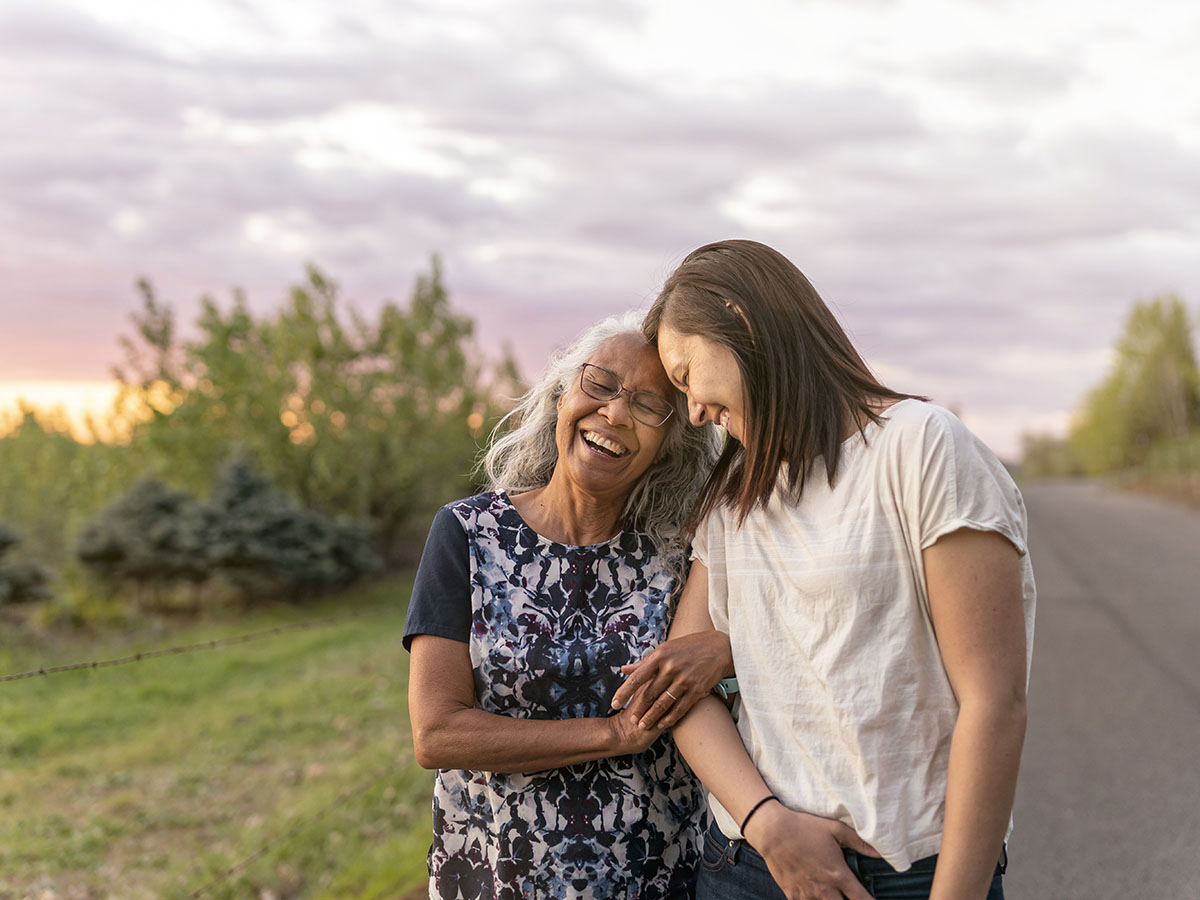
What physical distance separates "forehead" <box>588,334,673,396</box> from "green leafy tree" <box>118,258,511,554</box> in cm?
1907

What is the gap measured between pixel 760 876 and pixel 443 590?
33.7 inches

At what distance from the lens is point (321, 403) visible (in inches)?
875

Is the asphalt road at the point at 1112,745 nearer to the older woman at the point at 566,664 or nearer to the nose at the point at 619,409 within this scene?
the older woman at the point at 566,664

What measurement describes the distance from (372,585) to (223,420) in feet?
15.4

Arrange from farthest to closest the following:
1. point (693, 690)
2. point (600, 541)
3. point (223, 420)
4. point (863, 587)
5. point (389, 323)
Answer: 1. point (389, 323)
2. point (223, 420)
3. point (600, 541)
4. point (693, 690)
5. point (863, 587)

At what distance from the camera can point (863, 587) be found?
5.51 feet

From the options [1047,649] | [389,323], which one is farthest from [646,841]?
[389,323]

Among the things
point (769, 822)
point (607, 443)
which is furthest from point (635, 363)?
point (769, 822)

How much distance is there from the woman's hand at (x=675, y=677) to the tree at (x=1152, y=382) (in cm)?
4772

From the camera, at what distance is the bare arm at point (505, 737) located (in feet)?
6.89

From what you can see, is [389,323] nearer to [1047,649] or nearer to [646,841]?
[1047,649]

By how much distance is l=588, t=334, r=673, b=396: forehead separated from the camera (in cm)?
228

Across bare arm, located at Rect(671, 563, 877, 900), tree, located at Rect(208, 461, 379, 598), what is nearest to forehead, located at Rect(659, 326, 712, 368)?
bare arm, located at Rect(671, 563, 877, 900)

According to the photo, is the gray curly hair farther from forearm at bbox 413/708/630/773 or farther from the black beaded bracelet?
the black beaded bracelet
